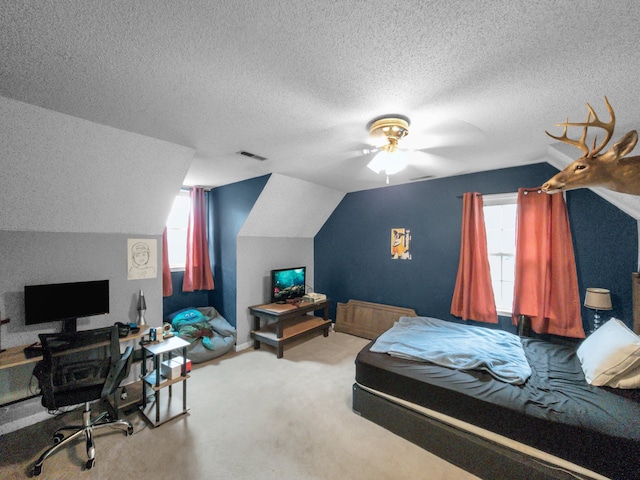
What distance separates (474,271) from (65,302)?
451 centimetres

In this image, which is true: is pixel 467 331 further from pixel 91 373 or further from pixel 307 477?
pixel 91 373

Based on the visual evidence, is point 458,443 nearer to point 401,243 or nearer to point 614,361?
point 614,361

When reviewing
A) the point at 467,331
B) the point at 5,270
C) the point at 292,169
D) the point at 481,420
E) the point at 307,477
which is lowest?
the point at 307,477

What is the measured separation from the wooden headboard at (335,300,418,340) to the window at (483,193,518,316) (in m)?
1.20

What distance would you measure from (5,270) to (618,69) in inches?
179

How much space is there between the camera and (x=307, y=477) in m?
1.79

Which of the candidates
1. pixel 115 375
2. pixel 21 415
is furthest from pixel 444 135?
pixel 21 415

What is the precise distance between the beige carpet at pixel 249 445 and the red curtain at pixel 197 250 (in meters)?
1.73

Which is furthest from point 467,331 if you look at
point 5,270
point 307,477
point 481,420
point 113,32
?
point 5,270

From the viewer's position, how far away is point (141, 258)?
9.75 ft

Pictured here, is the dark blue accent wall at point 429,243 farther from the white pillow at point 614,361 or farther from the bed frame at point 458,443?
the bed frame at point 458,443

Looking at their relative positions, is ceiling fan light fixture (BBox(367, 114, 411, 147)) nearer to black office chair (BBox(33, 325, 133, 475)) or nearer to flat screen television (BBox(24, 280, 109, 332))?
black office chair (BBox(33, 325, 133, 475))

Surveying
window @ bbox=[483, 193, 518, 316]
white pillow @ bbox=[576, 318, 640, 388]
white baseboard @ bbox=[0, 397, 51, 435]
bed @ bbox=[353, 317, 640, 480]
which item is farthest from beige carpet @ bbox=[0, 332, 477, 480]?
Result: window @ bbox=[483, 193, 518, 316]

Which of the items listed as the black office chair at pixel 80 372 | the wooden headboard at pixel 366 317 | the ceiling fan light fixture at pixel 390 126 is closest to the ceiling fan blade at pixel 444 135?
the ceiling fan light fixture at pixel 390 126
